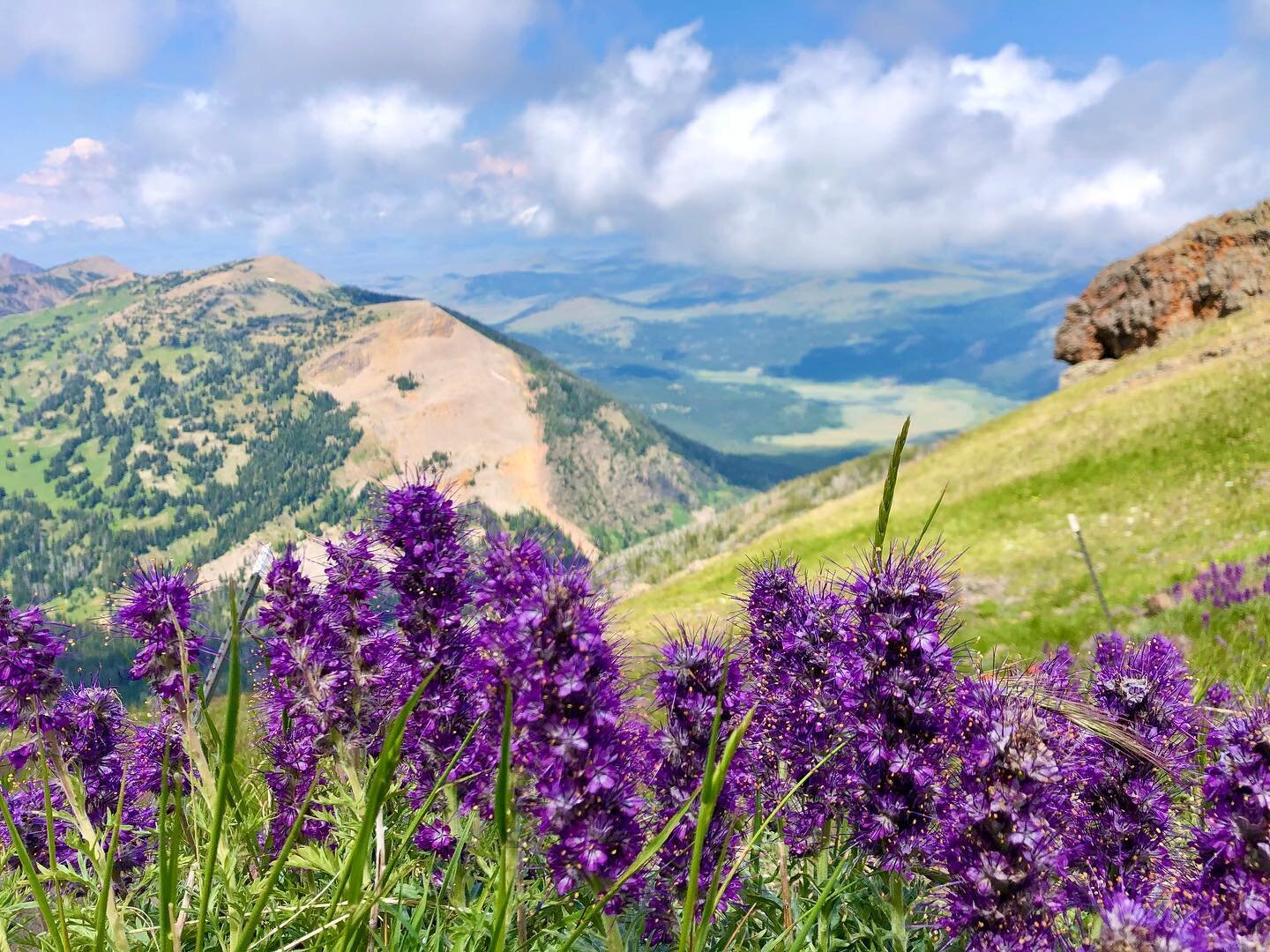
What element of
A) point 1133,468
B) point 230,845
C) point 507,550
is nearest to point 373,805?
point 507,550

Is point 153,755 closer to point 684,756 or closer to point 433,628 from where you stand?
point 433,628

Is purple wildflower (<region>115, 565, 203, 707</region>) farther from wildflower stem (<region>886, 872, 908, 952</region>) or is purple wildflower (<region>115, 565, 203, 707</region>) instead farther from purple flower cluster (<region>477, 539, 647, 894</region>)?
wildflower stem (<region>886, 872, 908, 952</region>)

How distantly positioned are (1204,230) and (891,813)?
379ft

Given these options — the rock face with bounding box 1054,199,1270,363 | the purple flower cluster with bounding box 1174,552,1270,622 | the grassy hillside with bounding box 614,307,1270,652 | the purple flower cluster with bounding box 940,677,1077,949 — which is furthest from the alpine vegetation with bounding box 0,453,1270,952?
the rock face with bounding box 1054,199,1270,363

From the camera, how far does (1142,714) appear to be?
3922mm

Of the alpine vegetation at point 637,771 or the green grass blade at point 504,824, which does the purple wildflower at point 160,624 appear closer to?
the alpine vegetation at point 637,771

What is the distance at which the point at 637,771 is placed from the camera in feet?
12.2

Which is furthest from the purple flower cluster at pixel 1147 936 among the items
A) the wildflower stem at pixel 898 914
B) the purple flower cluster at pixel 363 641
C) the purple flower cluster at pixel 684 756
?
the purple flower cluster at pixel 363 641

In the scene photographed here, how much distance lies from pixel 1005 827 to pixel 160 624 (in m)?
4.77

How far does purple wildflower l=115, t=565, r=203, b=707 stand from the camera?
4.78 m

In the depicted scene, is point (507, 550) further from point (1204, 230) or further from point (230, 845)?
point (1204, 230)

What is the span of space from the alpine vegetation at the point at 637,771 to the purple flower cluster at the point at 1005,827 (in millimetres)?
12

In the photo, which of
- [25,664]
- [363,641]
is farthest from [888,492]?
[25,664]

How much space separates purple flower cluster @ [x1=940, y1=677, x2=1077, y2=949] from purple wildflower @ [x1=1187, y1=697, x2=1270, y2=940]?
0.55 meters
